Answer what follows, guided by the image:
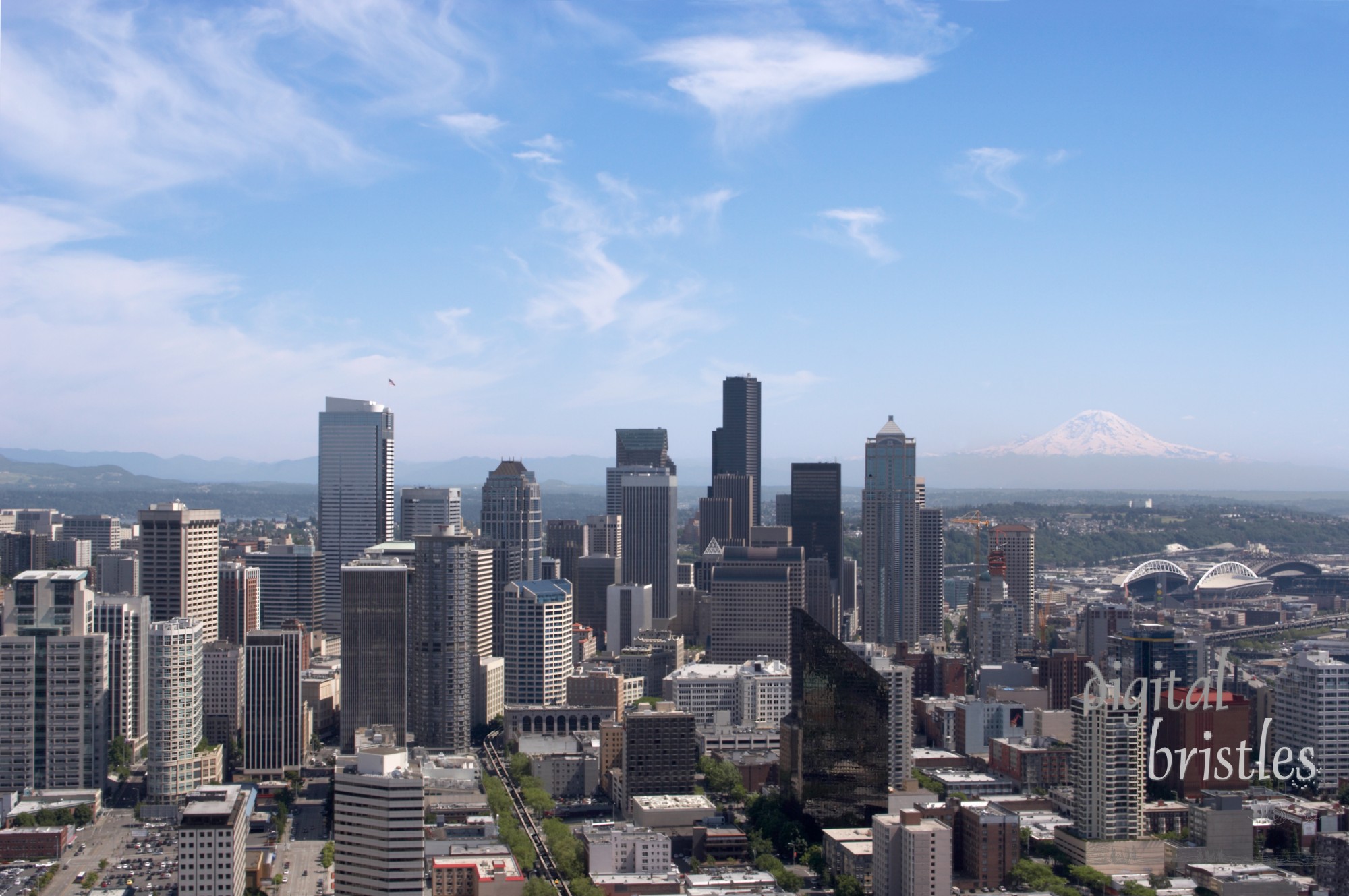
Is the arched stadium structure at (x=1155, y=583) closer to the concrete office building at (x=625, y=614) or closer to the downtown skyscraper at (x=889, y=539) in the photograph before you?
the downtown skyscraper at (x=889, y=539)

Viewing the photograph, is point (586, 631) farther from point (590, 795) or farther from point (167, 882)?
point (167, 882)

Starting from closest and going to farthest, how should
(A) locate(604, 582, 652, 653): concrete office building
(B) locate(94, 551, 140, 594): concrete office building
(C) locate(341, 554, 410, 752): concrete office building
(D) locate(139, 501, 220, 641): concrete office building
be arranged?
(C) locate(341, 554, 410, 752): concrete office building → (D) locate(139, 501, 220, 641): concrete office building → (B) locate(94, 551, 140, 594): concrete office building → (A) locate(604, 582, 652, 653): concrete office building

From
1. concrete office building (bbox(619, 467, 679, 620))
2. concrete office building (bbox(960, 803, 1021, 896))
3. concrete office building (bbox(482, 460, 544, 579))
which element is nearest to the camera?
concrete office building (bbox(960, 803, 1021, 896))

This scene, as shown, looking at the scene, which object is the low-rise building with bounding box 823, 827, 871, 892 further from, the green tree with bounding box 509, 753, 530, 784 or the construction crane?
the construction crane

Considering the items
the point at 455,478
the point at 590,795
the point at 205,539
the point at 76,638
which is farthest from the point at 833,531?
the point at 455,478

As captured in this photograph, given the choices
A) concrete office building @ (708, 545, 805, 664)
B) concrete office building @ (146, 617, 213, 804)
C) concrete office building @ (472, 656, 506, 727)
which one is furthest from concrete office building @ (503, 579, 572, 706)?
concrete office building @ (146, 617, 213, 804)

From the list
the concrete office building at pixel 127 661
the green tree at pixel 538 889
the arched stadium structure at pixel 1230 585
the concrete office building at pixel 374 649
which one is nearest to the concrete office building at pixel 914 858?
the green tree at pixel 538 889

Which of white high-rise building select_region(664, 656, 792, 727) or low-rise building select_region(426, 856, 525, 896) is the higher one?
white high-rise building select_region(664, 656, 792, 727)
